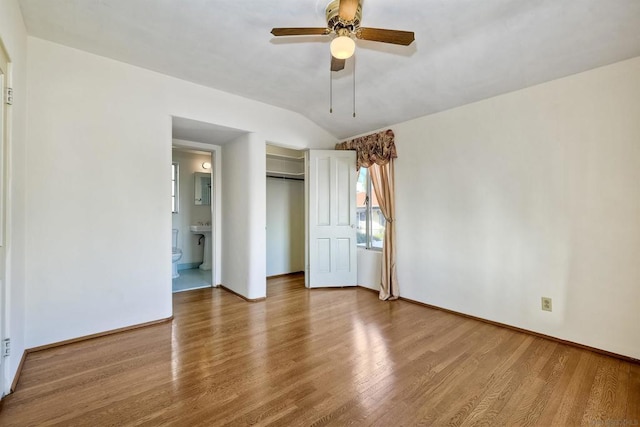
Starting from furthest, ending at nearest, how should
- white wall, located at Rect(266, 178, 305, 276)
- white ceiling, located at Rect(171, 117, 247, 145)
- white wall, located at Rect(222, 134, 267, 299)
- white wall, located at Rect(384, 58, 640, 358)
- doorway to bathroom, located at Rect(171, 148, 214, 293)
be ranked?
doorway to bathroom, located at Rect(171, 148, 214, 293) < white wall, located at Rect(266, 178, 305, 276) < white wall, located at Rect(222, 134, 267, 299) < white ceiling, located at Rect(171, 117, 247, 145) < white wall, located at Rect(384, 58, 640, 358)

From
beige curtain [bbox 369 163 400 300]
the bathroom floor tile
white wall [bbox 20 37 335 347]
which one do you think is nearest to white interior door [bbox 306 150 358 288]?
beige curtain [bbox 369 163 400 300]

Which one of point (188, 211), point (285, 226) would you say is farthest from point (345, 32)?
point (188, 211)

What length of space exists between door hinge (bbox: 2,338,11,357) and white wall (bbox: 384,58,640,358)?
371 centimetres

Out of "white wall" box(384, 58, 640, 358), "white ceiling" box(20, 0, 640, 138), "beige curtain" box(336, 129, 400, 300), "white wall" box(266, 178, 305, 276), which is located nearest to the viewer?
"white ceiling" box(20, 0, 640, 138)

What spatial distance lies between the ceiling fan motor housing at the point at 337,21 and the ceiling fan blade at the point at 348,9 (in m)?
0.08

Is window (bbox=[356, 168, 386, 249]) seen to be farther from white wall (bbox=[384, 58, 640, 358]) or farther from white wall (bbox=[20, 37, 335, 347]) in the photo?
white wall (bbox=[20, 37, 335, 347])

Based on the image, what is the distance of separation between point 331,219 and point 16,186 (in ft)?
10.8

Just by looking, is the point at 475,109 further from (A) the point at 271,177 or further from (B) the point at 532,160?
(A) the point at 271,177

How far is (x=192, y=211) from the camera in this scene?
18.1 feet

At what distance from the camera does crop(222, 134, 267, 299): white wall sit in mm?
3701

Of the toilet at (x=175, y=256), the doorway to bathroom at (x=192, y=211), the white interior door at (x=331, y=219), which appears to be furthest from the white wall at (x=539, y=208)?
the doorway to bathroom at (x=192, y=211)

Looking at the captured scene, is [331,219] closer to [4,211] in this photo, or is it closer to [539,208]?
[539,208]

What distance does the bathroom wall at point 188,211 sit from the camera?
5.35 meters

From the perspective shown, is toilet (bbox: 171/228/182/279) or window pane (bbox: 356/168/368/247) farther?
window pane (bbox: 356/168/368/247)
